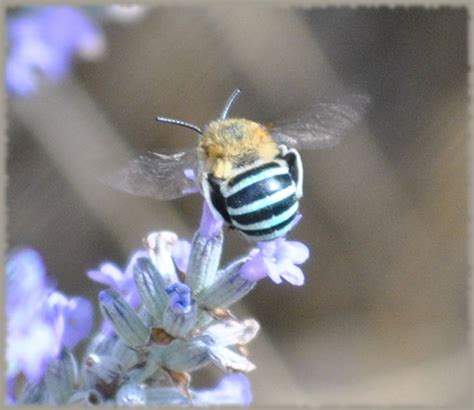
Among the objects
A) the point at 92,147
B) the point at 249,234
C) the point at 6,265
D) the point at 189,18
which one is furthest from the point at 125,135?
the point at 249,234

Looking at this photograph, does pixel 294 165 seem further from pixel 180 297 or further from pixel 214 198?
pixel 180 297

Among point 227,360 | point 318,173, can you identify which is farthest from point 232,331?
point 318,173

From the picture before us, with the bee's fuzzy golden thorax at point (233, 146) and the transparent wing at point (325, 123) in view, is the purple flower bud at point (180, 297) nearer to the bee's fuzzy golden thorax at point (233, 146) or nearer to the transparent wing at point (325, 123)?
the bee's fuzzy golden thorax at point (233, 146)

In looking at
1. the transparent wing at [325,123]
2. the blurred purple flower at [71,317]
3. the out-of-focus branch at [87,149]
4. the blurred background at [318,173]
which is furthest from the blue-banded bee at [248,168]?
the out-of-focus branch at [87,149]

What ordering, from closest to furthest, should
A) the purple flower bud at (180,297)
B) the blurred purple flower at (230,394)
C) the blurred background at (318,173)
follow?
the purple flower bud at (180,297)
the blurred purple flower at (230,394)
the blurred background at (318,173)

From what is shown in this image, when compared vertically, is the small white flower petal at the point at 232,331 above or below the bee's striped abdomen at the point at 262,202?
below

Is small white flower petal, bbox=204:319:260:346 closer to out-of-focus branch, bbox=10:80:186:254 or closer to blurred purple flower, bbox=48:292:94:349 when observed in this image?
blurred purple flower, bbox=48:292:94:349
